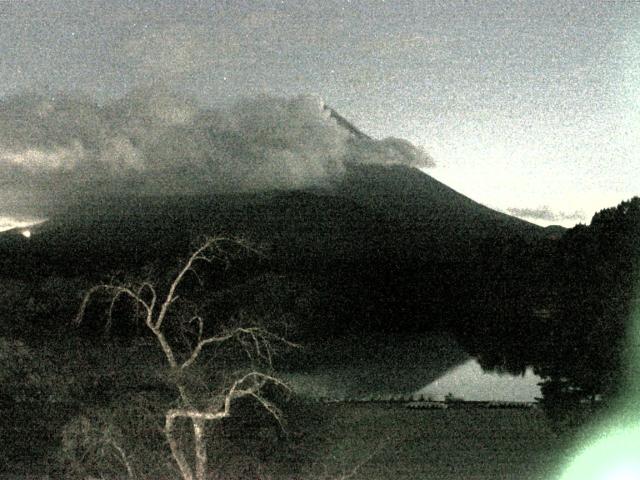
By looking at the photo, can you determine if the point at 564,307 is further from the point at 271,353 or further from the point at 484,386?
the point at 271,353

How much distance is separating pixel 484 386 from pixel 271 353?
6.91 metres

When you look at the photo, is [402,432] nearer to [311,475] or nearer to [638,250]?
[311,475]

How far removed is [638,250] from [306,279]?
13.3 metres

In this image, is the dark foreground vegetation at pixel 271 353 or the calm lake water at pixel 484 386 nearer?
the dark foreground vegetation at pixel 271 353

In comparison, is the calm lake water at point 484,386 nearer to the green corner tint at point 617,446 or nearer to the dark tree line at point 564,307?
the dark tree line at point 564,307

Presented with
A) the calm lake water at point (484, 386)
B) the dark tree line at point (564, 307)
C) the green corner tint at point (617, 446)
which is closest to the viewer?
the green corner tint at point (617, 446)

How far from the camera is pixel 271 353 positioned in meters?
8.63

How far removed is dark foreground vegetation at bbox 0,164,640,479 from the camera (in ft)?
21.2

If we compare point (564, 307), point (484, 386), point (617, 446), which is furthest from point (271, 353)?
point (564, 307)

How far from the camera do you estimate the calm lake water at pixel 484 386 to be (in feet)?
40.7

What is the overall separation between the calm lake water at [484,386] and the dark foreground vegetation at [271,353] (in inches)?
27.9

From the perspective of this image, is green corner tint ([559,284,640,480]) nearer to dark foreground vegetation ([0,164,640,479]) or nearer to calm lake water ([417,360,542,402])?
dark foreground vegetation ([0,164,640,479])

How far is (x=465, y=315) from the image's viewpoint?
2275 centimetres

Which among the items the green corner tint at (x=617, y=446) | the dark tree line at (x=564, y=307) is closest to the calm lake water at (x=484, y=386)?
the dark tree line at (x=564, y=307)
